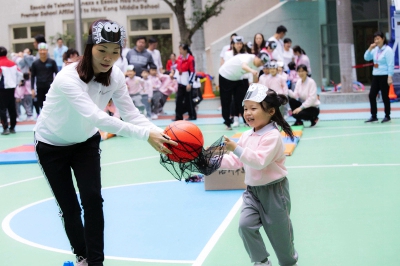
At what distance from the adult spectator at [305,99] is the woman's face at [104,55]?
28.6 feet

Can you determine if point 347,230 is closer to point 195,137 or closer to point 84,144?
point 195,137

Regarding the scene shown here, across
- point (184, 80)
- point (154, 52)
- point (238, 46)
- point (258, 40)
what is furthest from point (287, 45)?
point (154, 52)

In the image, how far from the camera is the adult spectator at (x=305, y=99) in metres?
12.5

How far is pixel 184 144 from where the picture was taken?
4117mm

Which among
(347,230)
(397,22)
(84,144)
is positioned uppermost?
(397,22)

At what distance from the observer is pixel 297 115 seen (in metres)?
12.7

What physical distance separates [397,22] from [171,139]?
14.4 meters

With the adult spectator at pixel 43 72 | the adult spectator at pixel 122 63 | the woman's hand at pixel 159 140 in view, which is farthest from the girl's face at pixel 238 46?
the woman's hand at pixel 159 140

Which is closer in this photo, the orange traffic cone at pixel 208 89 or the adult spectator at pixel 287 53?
the adult spectator at pixel 287 53

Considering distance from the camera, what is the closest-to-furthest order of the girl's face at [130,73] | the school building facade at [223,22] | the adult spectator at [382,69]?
the adult spectator at [382,69] → the girl's face at [130,73] → the school building facade at [223,22]

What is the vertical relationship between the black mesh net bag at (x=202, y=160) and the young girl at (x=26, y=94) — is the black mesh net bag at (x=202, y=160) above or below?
below

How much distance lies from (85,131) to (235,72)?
25.4 feet

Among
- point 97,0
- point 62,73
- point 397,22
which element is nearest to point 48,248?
point 62,73

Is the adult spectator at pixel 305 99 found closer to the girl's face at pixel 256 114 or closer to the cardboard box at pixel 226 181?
the cardboard box at pixel 226 181
